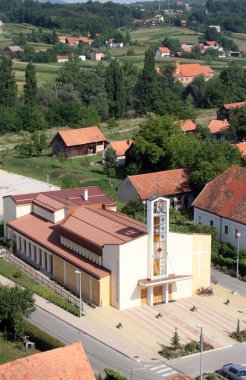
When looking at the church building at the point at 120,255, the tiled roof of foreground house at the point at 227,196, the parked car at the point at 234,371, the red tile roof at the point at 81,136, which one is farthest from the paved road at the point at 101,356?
the red tile roof at the point at 81,136

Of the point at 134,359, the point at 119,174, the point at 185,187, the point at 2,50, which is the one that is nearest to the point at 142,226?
the point at 134,359

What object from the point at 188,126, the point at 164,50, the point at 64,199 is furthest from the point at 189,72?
the point at 64,199

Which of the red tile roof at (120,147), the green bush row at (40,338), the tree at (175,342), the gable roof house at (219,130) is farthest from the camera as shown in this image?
the gable roof house at (219,130)

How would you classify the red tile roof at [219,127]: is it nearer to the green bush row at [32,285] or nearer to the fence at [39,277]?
the fence at [39,277]

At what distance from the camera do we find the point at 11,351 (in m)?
32.5

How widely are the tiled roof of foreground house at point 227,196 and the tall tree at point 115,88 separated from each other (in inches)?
1745

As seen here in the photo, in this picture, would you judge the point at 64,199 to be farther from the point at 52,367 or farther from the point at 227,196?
the point at 52,367

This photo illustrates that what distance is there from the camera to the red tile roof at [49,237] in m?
38.3

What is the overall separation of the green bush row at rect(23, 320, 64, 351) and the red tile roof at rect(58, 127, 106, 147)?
3898 centimetres

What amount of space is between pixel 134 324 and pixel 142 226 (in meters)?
6.37

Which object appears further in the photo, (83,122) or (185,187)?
(83,122)

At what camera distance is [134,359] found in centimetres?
3206

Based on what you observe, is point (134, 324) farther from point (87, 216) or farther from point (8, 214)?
point (8, 214)

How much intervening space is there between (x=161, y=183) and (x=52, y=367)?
30684 mm
